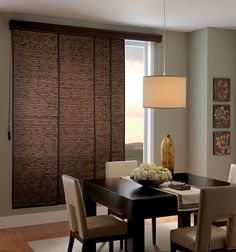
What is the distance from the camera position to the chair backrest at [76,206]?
11.0ft

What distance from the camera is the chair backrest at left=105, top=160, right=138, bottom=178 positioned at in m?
4.62

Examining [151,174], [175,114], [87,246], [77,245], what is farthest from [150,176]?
[175,114]

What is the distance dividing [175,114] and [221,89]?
726 mm

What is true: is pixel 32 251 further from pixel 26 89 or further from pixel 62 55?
pixel 62 55

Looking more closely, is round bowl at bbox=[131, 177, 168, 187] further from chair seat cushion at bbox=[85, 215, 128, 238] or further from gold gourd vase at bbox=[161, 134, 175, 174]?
gold gourd vase at bbox=[161, 134, 175, 174]

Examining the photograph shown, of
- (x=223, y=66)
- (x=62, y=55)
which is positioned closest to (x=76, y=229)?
(x=62, y=55)

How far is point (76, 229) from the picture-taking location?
359 cm

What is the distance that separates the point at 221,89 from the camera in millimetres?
6008

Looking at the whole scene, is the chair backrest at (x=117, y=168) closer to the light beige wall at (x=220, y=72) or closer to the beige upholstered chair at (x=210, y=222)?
the beige upholstered chair at (x=210, y=222)

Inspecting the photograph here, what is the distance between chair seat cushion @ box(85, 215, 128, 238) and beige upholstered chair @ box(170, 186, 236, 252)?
0.52m

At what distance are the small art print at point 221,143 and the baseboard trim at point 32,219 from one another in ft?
7.38

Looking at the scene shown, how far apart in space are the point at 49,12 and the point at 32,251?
2.70 m

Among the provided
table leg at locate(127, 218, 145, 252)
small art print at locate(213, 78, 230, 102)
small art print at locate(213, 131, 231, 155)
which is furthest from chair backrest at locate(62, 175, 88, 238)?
small art print at locate(213, 78, 230, 102)

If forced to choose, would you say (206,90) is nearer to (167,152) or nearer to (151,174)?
(167,152)
